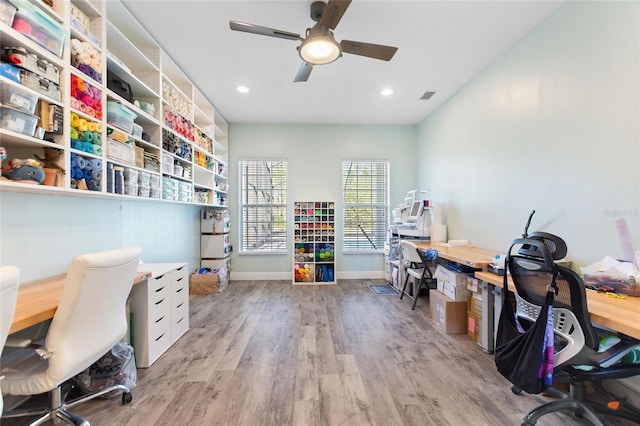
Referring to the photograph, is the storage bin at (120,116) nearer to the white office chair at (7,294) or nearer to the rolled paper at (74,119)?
the rolled paper at (74,119)

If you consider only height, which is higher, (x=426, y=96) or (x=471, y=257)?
(x=426, y=96)

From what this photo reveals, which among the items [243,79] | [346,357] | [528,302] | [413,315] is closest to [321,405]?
[346,357]

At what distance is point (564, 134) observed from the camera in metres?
2.10

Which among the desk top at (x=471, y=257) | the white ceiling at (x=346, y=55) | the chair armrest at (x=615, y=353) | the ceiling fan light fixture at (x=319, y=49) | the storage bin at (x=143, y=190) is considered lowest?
the chair armrest at (x=615, y=353)

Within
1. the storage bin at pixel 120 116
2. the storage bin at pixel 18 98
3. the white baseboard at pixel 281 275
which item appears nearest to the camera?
the storage bin at pixel 18 98

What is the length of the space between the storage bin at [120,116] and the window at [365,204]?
11.4 ft

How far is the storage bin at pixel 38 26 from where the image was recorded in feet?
4.45

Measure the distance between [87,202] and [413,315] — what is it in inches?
135

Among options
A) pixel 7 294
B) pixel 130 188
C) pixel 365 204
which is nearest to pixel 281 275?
pixel 365 204

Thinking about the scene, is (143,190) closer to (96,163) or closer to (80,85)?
(96,163)

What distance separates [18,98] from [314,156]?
388 centimetres

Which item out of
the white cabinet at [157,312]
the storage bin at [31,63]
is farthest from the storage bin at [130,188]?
the storage bin at [31,63]

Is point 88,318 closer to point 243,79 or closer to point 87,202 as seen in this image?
point 87,202

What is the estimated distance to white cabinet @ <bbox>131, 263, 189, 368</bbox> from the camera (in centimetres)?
208
